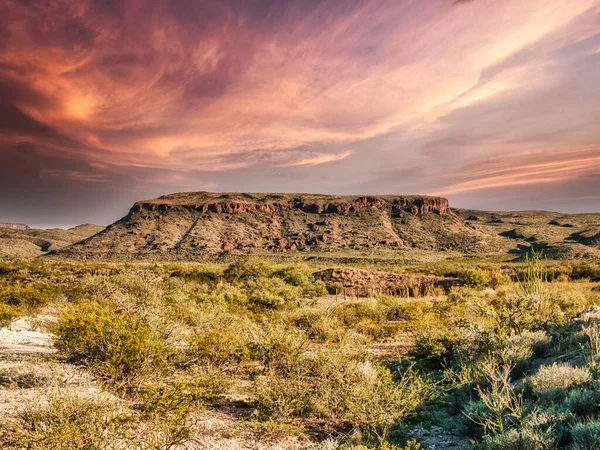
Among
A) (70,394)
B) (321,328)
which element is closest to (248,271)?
(321,328)

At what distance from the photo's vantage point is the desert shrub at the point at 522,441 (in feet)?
13.6

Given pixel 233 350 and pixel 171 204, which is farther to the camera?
pixel 171 204

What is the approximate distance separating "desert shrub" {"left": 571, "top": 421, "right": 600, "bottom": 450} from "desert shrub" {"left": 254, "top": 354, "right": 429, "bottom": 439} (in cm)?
240

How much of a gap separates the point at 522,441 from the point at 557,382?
1.96m

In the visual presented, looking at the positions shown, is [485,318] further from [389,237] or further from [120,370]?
[389,237]

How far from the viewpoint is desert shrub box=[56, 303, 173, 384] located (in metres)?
6.57

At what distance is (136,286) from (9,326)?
5.17 meters

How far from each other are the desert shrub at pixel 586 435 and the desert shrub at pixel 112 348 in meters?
6.71

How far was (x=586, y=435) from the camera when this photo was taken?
4020 millimetres

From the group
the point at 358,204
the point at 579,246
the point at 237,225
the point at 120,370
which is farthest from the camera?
the point at 358,204

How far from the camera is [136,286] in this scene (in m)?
16.2

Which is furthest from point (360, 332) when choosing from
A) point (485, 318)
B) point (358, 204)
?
point (358, 204)

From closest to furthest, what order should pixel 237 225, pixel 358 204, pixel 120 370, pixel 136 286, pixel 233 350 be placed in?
pixel 120 370, pixel 233 350, pixel 136 286, pixel 237 225, pixel 358 204

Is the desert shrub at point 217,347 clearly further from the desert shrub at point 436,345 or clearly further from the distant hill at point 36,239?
the distant hill at point 36,239
